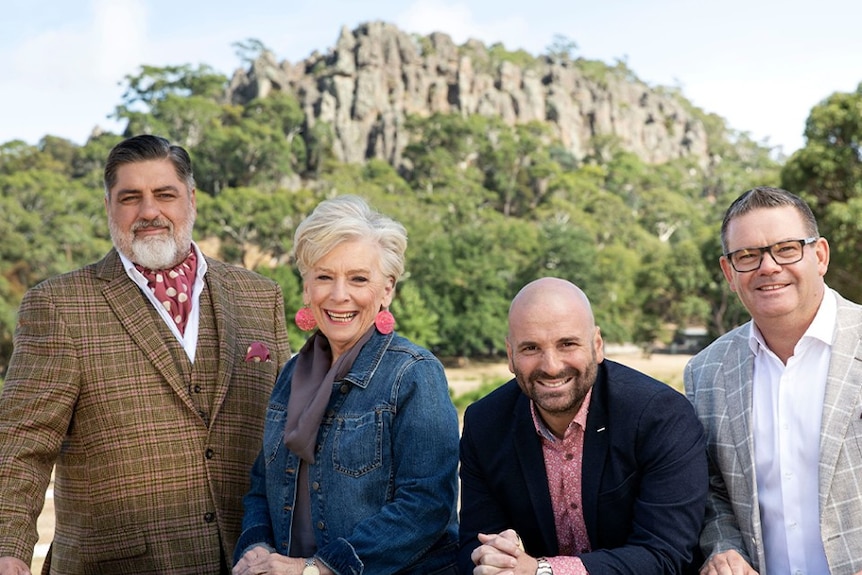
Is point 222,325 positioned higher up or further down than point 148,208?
further down

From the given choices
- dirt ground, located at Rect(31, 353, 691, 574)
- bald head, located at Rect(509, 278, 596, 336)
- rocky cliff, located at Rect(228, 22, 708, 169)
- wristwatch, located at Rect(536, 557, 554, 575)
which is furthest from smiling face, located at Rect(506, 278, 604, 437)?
rocky cliff, located at Rect(228, 22, 708, 169)

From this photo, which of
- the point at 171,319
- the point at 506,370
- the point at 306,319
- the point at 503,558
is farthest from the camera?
the point at 506,370

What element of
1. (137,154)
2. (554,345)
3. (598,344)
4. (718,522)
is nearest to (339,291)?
(554,345)

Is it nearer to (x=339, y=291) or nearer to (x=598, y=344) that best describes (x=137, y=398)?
(x=339, y=291)

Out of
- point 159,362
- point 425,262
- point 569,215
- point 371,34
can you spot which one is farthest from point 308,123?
point 159,362

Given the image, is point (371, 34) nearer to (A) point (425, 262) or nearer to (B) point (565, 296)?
(A) point (425, 262)

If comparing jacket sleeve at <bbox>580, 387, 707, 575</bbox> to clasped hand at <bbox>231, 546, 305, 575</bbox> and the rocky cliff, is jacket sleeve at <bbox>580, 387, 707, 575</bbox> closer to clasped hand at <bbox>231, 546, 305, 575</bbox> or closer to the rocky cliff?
clasped hand at <bbox>231, 546, 305, 575</bbox>

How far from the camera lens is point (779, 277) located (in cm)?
239

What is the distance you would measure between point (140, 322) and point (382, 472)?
1.03 m

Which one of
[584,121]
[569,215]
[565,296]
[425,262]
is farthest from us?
[584,121]

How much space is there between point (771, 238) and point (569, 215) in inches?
1760

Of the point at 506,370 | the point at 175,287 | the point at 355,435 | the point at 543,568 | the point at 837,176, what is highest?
the point at 837,176

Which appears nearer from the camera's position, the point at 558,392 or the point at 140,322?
the point at 558,392

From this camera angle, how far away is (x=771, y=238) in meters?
2.41
